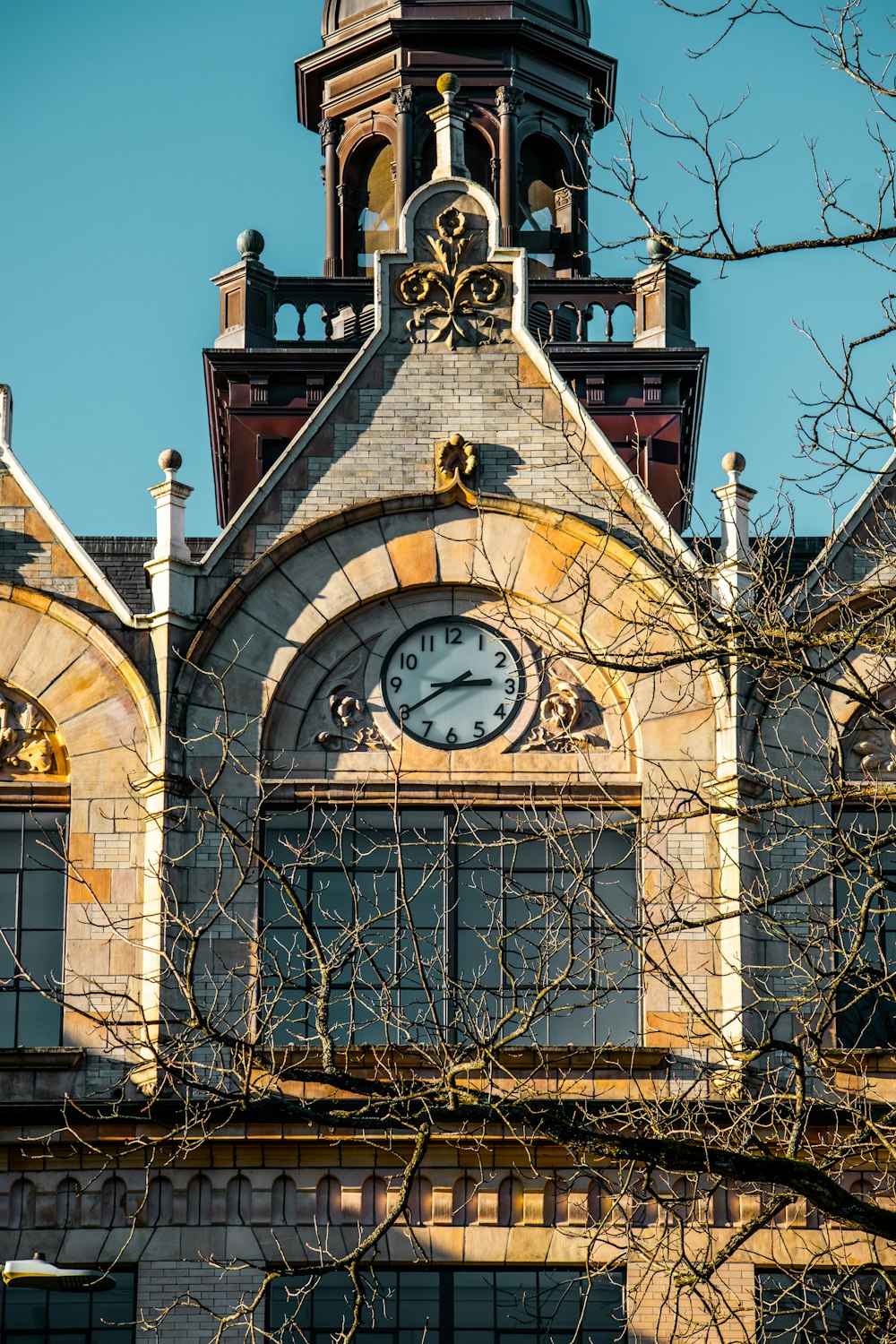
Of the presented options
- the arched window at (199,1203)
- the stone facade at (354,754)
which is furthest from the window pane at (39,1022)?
the arched window at (199,1203)

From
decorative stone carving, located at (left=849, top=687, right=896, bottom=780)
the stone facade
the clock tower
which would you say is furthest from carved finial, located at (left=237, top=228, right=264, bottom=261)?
decorative stone carving, located at (left=849, top=687, right=896, bottom=780)

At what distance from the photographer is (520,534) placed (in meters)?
28.4

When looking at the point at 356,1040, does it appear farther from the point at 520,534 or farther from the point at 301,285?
the point at 301,285

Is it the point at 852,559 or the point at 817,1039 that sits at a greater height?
the point at 852,559

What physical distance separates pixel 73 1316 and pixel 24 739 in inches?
245

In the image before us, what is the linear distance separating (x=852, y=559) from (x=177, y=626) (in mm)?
7589

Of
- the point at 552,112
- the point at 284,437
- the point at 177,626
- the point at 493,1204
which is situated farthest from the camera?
the point at 552,112

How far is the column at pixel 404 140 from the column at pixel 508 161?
1.26 meters

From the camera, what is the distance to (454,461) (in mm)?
28562

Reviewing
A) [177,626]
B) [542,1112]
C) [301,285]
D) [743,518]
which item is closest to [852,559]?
[743,518]

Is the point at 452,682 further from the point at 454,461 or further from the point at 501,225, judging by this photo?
the point at 501,225

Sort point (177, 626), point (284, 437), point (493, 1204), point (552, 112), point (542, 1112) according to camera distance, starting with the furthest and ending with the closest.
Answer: point (552, 112) < point (284, 437) < point (177, 626) < point (493, 1204) < point (542, 1112)

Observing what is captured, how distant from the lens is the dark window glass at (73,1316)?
25.9 meters

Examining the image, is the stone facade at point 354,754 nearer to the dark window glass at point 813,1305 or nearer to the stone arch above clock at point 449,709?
the stone arch above clock at point 449,709
